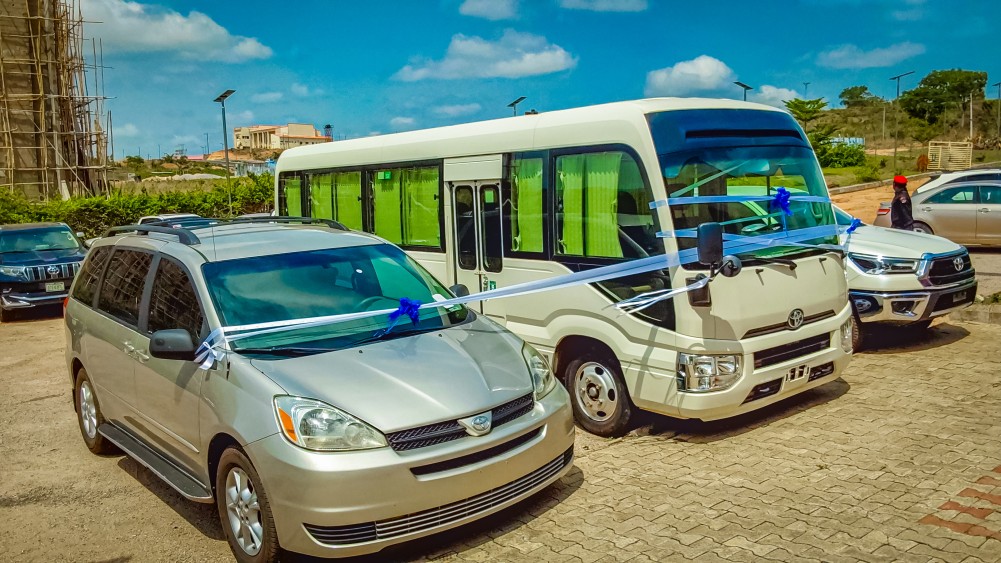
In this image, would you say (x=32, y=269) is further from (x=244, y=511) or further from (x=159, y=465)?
(x=244, y=511)

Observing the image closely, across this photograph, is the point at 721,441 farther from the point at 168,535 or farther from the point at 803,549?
the point at 168,535

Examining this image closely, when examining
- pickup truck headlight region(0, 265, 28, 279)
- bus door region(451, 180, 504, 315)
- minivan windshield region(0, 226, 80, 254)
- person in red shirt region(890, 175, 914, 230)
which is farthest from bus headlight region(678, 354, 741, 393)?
minivan windshield region(0, 226, 80, 254)

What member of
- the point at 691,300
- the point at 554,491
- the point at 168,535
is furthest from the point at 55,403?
the point at 691,300

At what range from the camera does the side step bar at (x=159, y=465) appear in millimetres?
4988

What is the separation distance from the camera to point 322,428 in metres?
4.34

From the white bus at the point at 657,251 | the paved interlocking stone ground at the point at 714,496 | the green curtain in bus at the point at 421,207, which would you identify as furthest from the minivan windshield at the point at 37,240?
the white bus at the point at 657,251

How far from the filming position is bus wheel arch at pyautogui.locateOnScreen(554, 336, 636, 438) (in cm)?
668

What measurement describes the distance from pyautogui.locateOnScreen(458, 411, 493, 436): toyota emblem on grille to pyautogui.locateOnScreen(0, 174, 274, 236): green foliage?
78.2 feet

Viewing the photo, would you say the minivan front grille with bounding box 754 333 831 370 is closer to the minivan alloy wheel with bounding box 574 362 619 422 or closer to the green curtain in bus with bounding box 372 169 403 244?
the minivan alloy wheel with bounding box 574 362 619 422

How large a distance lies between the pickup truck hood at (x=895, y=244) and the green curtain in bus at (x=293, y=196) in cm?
735

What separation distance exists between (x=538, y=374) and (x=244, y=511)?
193 cm

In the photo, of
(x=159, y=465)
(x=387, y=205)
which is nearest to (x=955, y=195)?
(x=387, y=205)

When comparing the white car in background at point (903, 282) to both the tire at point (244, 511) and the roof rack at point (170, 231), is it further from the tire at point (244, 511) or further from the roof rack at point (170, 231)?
the tire at point (244, 511)

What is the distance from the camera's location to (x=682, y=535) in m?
4.82
